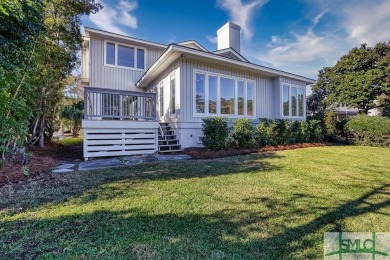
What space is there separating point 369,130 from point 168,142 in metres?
10.9

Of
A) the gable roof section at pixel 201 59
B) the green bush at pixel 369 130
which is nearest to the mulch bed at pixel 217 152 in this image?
the gable roof section at pixel 201 59

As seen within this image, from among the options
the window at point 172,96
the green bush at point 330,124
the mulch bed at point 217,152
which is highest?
the window at point 172,96

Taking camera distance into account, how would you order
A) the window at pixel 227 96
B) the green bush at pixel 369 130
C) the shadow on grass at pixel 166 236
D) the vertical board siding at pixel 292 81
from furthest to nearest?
the vertical board siding at pixel 292 81, the green bush at pixel 369 130, the window at pixel 227 96, the shadow on grass at pixel 166 236

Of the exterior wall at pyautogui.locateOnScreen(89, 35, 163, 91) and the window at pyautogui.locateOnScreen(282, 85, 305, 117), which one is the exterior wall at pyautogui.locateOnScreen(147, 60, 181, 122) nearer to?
the exterior wall at pyautogui.locateOnScreen(89, 35, 163, 91)

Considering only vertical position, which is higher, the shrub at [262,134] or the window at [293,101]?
the window at [293,101]

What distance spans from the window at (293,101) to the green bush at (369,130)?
2846 millimetres

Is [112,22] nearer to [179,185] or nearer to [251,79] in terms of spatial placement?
[251,79]

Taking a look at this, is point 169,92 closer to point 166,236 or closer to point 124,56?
point 124,56

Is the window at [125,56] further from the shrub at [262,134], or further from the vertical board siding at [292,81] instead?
the vertical board siding at [292,81]

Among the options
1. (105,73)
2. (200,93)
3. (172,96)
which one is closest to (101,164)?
(172,96)

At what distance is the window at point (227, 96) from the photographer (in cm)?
926

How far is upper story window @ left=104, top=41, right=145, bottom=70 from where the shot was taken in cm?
1159

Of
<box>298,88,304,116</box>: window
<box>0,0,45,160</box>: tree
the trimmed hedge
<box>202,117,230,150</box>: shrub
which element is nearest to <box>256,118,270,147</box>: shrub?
the trimmed hedge

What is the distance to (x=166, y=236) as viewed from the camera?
2.24 meters
